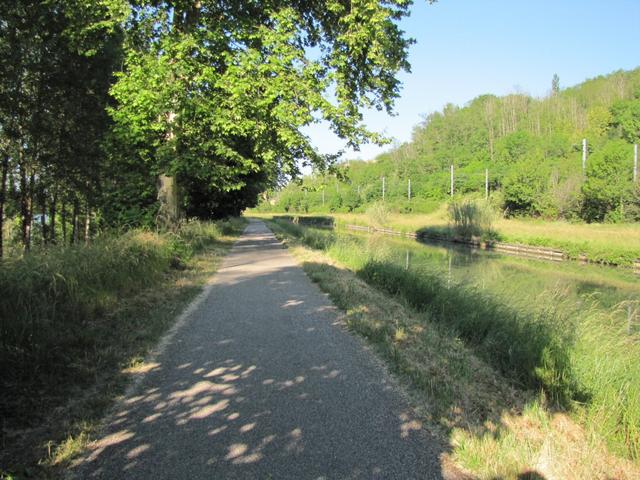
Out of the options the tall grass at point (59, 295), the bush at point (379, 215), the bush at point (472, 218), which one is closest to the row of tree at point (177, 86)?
the tall grass at point (59, 295)

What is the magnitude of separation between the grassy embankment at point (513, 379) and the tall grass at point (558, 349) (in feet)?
0.05

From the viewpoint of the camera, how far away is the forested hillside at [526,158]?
44688mm

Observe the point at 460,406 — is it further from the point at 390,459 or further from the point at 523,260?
the point at 523,260

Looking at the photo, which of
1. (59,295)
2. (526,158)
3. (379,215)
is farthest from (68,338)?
(526,158)

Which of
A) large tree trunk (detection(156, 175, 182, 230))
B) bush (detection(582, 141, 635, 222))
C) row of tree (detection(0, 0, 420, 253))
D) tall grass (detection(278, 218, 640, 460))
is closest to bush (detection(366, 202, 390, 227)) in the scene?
bush (detection(582, 141, 635, 222))

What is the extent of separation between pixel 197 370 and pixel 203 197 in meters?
18.8

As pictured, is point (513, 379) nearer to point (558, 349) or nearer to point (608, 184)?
point (558, 349)

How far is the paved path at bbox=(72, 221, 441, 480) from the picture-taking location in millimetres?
3207

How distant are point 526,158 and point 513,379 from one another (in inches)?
2648

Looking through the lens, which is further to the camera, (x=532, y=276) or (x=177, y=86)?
(x=532, y=276)

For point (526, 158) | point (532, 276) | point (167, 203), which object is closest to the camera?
point (167, 203)

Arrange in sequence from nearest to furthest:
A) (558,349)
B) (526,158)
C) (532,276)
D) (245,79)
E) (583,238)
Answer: (558,349) → (245,79) → (532,276) → (583,238) → (526,158)

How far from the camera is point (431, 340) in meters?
6.41

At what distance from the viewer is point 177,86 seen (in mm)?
11922
